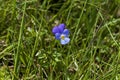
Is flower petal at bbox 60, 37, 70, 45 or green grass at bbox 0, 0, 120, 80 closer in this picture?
green grass at bbox 0, 0, 120, 80

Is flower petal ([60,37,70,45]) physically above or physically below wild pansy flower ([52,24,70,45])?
below

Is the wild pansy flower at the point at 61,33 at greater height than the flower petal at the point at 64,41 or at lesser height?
greater

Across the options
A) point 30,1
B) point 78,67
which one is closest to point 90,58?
point 78,67

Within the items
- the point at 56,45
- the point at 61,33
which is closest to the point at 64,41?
the point at 61,33

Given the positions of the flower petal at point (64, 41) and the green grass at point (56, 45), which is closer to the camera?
the green grass at point (56, 45)

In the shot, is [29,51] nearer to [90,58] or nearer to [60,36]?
[60,36]

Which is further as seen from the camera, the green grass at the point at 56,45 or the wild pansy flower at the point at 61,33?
the wild pansy flower at the point at 61,33

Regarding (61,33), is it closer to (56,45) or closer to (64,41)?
(64,41)

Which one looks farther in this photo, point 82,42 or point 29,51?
point 82,42

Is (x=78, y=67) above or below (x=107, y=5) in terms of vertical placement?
below
